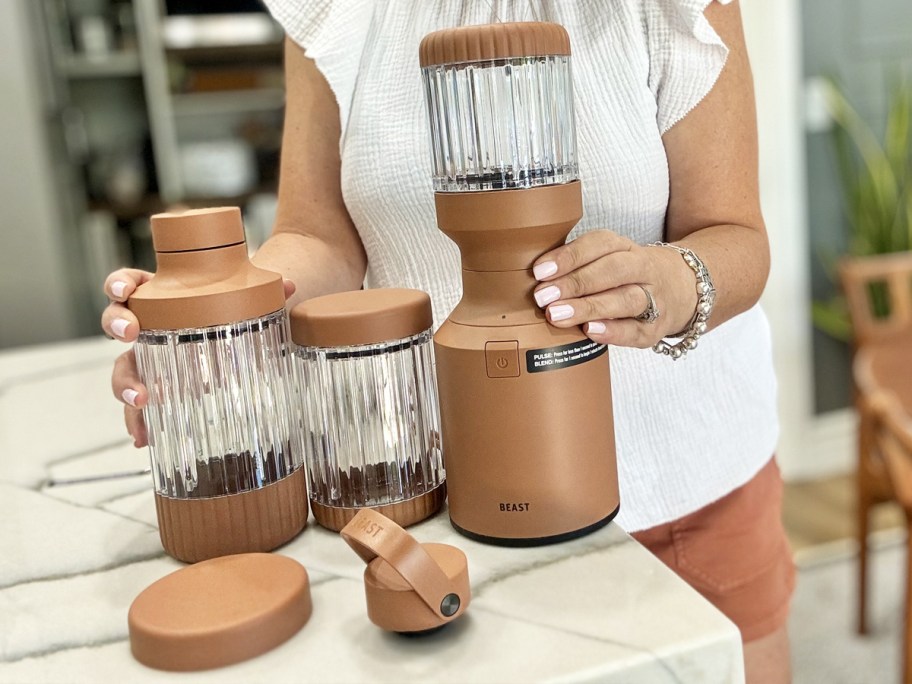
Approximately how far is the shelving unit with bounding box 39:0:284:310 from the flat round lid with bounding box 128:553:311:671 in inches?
112

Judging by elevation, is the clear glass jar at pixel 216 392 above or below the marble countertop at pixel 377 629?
above

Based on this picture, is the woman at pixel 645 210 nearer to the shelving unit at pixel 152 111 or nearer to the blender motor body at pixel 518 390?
the blender motor body at pixel 518 390

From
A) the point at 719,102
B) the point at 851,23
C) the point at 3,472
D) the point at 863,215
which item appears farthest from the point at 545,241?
A: the point at 851,23

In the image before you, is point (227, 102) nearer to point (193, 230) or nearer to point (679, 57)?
point (679, 57)

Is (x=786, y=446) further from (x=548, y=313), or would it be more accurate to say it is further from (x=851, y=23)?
(x=548, y=313)

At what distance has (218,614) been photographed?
1.85 feet

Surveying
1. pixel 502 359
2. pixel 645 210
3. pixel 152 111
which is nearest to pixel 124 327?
pixel 502 359

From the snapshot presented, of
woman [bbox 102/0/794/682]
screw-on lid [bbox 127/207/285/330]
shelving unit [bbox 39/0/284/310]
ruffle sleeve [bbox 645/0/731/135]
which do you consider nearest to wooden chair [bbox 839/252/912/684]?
woman [bbox 102/0/794/682]

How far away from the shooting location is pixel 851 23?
2.85 m

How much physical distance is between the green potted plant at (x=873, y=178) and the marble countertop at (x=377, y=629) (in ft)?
7.95

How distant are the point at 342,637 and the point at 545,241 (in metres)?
0.29

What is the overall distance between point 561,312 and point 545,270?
0.10 ft

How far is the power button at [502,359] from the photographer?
616 mm

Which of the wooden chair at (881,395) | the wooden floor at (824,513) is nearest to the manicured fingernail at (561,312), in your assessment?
the wooden chair at (881,395)
